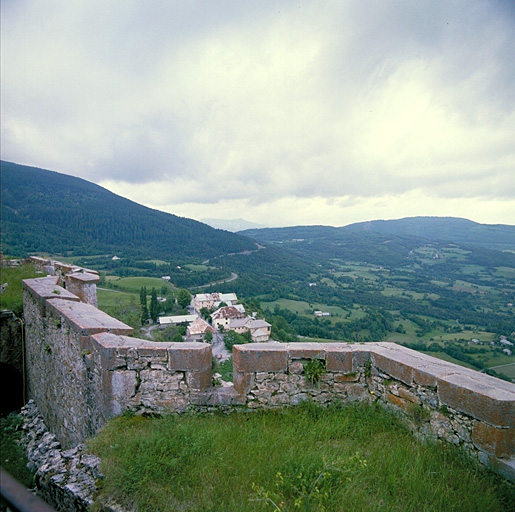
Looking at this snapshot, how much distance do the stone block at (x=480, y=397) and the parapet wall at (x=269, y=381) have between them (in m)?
0.01

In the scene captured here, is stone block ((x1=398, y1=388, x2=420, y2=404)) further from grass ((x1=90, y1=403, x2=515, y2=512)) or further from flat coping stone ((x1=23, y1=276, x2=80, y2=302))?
flat coping stone ((x1=23, y1=276, x2=80, y2=302))

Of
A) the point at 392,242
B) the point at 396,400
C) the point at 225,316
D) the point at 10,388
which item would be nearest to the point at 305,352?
the point at 396,400

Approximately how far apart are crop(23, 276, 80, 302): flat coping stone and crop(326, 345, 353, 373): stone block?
518cm

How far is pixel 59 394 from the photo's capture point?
228 inches

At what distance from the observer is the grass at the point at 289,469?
2.64m

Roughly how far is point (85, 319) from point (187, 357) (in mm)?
2095

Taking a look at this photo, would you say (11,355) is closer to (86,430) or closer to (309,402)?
(86,430)

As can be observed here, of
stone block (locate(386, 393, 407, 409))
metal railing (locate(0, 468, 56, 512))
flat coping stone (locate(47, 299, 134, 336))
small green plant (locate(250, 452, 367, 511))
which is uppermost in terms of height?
metal railing (locate(0, 468, 56, 512))

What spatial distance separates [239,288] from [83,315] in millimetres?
70670

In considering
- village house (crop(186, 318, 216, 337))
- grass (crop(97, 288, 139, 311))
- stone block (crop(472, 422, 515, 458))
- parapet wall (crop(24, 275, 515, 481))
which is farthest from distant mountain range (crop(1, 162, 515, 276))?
stone block (crop(472, 422, 515, 458))

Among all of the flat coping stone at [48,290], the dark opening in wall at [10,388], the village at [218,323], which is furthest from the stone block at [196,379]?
the village at [218,323]

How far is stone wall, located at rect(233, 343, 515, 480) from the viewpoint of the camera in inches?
119

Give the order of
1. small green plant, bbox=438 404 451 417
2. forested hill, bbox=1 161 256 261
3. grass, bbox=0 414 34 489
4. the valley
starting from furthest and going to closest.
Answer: forested hill, bbox=1 161 256 261, the valley, grass, bbox=0 414 34 489, small green plant, bbox=438 404 451 417

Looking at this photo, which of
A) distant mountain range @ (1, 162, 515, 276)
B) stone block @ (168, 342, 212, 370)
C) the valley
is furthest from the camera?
distant mountain range @ (1, 162, 515, 276)
